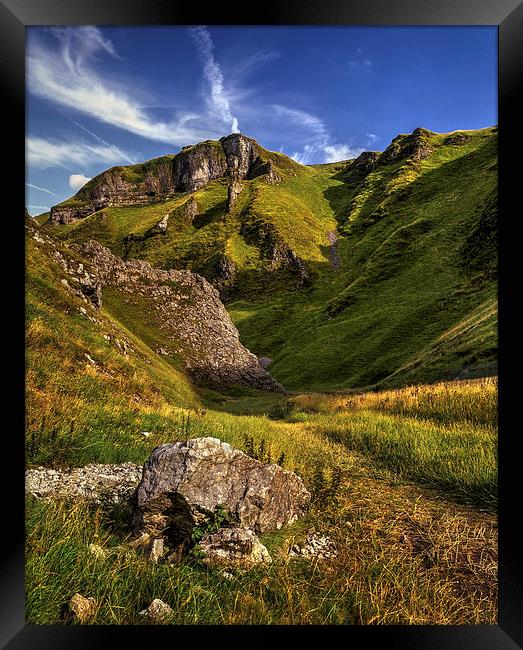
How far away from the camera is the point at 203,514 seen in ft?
12.2

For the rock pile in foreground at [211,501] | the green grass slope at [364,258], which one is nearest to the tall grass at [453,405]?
the rock pile in foreground at [211,501]

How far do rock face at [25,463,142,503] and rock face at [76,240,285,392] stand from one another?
2481cm

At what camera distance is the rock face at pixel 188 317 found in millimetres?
31562

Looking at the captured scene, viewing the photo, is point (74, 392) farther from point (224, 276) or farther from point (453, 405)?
point (224, 276)

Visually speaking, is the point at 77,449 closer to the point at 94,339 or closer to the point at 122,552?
the point at 122,552

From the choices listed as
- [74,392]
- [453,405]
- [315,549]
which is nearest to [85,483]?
[315,549]

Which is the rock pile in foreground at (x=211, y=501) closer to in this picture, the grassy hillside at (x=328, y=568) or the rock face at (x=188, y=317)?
the grassy hillside at (x=328, y=568)

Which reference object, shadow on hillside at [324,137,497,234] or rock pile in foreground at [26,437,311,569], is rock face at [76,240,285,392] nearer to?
rock pile in foreground at [26,437,311,569]

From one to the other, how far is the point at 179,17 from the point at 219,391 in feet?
90.8

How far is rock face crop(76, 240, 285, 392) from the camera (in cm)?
3156

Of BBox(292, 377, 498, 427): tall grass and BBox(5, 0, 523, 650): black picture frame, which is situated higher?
BBox(5, 0, 523, 650): black picture frame

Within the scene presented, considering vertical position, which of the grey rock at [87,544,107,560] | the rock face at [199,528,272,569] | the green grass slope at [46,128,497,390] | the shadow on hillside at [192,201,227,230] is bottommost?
the rock face at [199,528,272,569]

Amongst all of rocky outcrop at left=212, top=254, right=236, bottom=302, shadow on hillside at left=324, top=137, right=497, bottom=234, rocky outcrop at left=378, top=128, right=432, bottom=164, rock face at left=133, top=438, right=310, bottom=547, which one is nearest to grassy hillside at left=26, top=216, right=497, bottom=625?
rock face at left=133, top=438, right=310, bottom=547

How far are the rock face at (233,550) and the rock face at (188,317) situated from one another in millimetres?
26590
